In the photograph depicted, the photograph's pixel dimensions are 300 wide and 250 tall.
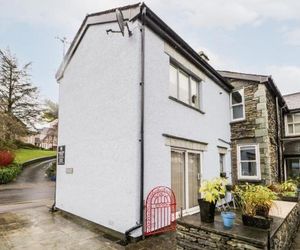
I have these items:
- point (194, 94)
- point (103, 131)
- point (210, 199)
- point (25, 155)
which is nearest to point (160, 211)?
point (210, 199)

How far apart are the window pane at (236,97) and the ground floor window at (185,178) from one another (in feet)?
17.8

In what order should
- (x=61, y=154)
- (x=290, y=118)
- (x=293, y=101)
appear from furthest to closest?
(x=293, y=101) < (x=290, y=118) < (x=61, y=154)

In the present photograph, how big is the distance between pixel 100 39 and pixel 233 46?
29.6 feet

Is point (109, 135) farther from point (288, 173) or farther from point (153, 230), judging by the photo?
point (288, 173)

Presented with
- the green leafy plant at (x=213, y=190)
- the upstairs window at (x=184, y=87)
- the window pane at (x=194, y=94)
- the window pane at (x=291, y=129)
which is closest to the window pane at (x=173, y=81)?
the upstairs window at (x=184, y=87)

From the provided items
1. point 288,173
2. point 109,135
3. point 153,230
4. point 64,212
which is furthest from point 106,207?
point 288,173

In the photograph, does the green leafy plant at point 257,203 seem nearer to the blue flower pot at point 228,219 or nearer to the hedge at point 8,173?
the blue flower pot at point 228,219

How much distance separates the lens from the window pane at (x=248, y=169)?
11.5 metres

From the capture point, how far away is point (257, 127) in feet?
37.8

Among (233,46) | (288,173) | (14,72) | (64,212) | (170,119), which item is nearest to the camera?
(170,119)

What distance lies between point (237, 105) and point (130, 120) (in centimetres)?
827

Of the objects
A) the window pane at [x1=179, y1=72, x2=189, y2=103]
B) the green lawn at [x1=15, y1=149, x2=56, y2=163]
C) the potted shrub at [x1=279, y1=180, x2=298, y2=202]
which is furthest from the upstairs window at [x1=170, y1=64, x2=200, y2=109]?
the green lawn at [x1=15, y1=149, x2=56, y2=163]

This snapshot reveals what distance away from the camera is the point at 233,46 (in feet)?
44.1

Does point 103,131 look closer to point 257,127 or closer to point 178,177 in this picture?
point 178,177
